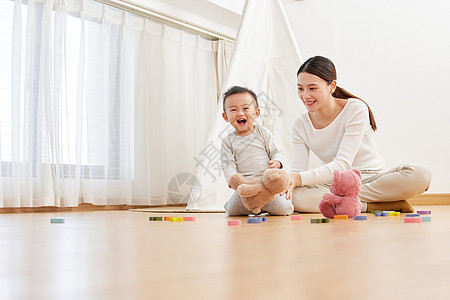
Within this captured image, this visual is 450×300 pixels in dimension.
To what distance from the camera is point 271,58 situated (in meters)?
3.09

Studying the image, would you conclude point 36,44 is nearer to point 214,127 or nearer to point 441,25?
point 214,127

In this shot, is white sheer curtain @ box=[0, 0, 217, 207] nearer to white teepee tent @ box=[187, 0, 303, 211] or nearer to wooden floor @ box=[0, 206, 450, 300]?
white teepee tent @ box=[187, 0, 303, 211]

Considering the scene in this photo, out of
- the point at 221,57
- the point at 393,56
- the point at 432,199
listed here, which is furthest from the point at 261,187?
the point at 221,57

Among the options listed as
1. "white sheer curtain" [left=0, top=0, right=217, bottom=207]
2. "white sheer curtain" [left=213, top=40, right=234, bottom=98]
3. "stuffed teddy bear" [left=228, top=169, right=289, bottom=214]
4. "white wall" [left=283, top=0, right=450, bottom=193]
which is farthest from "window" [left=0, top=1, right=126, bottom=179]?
"white wall" [left=283, top=0, right=450, bottom=193]

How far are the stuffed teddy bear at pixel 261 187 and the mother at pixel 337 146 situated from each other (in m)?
0.19

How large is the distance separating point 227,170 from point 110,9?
1864 millimetres

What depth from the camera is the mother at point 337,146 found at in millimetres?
1883

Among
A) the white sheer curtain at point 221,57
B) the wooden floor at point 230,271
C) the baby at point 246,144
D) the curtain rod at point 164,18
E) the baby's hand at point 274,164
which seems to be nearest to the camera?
the wooden floor at point 230,271

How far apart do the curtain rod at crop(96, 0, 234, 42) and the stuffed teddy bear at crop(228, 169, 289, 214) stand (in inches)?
80.7

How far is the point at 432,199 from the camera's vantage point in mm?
3305

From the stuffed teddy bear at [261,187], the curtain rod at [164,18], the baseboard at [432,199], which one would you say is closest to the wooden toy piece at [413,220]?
the stuffed teddy bear at [261,187]

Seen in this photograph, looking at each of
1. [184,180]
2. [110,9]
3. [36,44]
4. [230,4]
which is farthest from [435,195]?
[36,44]

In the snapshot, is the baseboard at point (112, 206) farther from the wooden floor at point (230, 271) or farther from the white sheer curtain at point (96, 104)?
the wooden floor at point (230, 271)

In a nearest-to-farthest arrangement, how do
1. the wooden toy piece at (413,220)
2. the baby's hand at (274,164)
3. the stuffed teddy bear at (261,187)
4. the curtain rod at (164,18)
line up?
1. the wooden toy piece at (413,220)
2. the stuffed teddy bear at (261,187)
3. the baby's hand at (274,164)
4. the curtain rod at (164,18)
